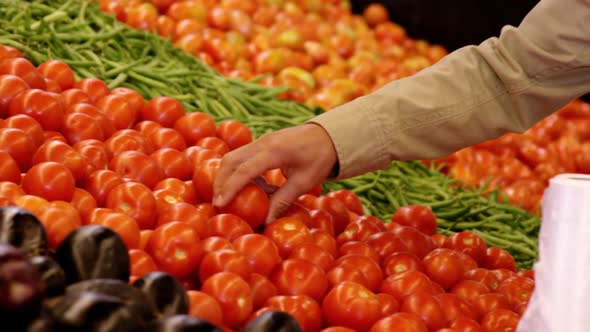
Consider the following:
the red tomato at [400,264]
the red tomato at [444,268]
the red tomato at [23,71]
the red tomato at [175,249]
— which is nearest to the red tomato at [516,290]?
the red tomato at [444,268]

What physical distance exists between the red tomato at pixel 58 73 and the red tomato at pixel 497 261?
65.5 inches

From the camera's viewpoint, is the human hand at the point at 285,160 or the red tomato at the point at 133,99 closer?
the human hand at the point at 285,160

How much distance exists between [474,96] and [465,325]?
0.68m

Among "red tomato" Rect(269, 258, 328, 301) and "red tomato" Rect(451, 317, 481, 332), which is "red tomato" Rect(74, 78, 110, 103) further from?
"red tomato" Rect(451, 317, 481, 332)

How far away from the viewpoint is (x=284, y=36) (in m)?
5.41

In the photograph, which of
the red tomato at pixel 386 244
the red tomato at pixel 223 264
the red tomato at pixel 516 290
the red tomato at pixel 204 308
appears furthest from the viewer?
the red tomato at pixel 386 244

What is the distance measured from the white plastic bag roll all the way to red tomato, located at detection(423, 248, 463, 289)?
763 mm

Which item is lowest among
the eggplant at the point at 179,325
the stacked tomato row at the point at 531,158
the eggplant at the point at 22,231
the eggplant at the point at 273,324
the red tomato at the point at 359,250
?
the stacked tomato row at the point at 531,158

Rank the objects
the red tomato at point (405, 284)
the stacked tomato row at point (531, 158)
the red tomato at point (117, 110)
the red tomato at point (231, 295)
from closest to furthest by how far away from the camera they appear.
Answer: the red tomato at point (231, 295), the red tomato at point (405, 284), the red tomato at point (117, 110), the stacked tomato row at point (531, 158)

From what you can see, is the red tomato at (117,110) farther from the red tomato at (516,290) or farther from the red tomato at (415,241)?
the red tomato at (516,290)

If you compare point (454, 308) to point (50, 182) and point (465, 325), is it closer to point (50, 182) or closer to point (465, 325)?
point (465, 325)

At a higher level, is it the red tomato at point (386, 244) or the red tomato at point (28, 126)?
the red tomato at point (28, 126)

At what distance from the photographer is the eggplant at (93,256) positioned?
4.77 feet

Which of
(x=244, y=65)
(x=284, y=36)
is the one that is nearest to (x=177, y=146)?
(x=244, y=65)
